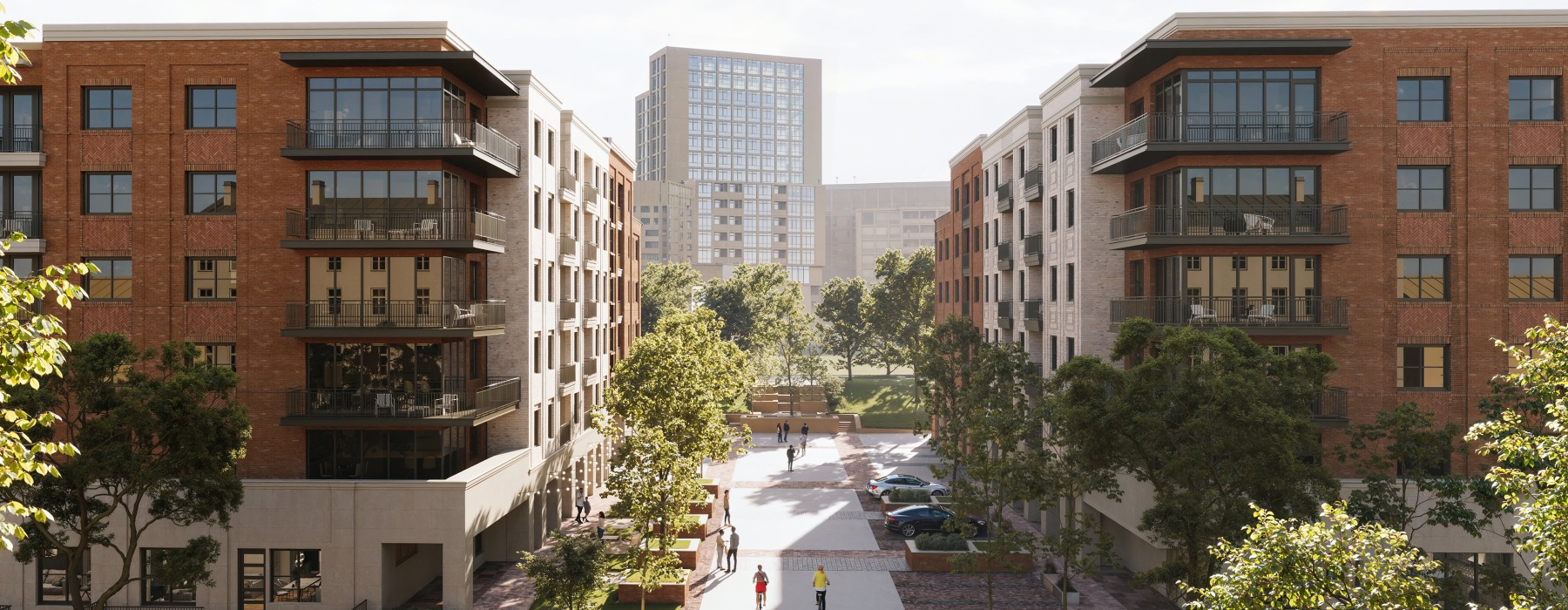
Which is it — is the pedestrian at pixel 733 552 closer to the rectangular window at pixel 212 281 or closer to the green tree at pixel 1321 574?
the rectangular window at pixel 212 281

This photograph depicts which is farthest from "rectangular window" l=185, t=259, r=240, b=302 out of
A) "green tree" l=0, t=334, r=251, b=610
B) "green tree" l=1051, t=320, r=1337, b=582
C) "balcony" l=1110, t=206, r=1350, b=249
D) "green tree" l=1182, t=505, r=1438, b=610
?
"green tree" l=1182, t=505, r=1438, b=610

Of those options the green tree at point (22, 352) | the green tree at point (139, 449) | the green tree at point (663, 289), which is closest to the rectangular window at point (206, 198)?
the green tree at point (139, 449)

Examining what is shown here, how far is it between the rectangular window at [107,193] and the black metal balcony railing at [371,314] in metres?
6.68

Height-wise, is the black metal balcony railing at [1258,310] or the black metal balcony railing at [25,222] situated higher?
the black metal balcony railing at [25,222]

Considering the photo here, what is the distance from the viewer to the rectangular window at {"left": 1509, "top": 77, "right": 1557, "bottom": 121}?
106ft

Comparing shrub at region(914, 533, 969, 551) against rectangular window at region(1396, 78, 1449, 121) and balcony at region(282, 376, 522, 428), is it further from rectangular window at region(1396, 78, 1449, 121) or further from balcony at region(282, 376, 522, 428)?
rectangular window at region(1396, 78, 1449, 121)

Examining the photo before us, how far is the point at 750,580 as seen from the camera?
35750mm

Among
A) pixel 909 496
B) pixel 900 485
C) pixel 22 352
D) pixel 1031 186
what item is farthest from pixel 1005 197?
pixel 22 352

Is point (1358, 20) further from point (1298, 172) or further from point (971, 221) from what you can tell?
point (971, 221)

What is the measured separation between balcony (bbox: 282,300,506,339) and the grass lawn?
150 ft

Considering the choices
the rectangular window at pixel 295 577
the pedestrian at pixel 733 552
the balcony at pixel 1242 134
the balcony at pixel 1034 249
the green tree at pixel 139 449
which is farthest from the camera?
the balcony at pixel 1034 249

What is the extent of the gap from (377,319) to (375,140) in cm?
589

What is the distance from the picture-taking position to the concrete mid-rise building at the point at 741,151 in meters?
182

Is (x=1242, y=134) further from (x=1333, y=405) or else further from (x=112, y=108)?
(x=112, y=108)
